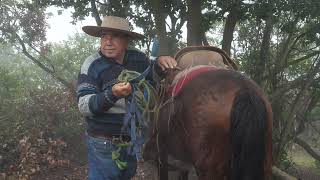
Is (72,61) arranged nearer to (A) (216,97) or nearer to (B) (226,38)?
(B) (226,38)

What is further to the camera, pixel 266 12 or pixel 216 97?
pixel 266 12

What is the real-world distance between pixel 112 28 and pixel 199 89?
1061 mm

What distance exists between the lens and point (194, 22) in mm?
7219

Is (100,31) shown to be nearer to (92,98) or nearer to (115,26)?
(115,26)

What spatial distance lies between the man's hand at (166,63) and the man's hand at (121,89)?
1.96 ft

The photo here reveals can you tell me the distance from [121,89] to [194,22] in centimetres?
443

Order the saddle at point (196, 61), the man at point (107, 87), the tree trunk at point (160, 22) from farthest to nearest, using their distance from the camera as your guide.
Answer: the tree trunk at point (160, 22)
the man at point (107, 87)
the saddle at point (196, 61)

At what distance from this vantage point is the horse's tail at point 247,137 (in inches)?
101

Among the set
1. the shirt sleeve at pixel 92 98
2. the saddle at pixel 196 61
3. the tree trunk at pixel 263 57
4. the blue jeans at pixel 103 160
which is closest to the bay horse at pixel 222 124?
the saddle at pixel 196 61

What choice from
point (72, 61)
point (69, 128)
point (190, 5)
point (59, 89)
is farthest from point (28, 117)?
point (72, 61)

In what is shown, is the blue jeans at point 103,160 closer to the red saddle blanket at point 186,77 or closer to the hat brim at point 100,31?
the red saddle blanket at point 186,77

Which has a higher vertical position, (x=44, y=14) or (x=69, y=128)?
(x=44, y=14)

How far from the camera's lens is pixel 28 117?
379 inches

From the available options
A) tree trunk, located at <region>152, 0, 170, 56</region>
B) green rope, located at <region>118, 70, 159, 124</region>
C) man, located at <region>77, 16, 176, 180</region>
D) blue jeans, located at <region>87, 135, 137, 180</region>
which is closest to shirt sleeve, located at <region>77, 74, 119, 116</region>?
man, located at <region>77, 16, 176, 180</region>
